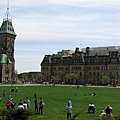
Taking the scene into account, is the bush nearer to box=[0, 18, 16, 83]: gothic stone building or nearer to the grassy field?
the grassy field

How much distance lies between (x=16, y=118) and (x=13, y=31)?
6217 inches

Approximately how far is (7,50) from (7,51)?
0.59m

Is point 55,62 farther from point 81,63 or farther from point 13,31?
point 13,31

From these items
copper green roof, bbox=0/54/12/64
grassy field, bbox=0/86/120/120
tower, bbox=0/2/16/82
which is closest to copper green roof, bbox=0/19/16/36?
tower, bbox=0/2/16/82

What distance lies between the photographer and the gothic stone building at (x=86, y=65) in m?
155

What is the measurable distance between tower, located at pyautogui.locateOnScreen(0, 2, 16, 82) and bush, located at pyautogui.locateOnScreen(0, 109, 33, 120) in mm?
135163

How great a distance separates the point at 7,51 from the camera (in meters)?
162

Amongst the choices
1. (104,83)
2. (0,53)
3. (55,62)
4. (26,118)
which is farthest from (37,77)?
(26,118)

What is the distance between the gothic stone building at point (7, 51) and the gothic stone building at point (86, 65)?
2769cm

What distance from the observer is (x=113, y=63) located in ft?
508

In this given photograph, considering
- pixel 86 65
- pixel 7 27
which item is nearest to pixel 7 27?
pixel 7 27

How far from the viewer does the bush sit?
15016mm

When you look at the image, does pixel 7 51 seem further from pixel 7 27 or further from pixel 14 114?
pixel 14 114

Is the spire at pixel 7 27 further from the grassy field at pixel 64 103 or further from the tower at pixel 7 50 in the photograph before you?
the grassy field at pixel 64 103
